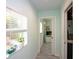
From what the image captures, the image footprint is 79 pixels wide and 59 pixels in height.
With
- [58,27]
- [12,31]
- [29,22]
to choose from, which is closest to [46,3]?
[29,22]

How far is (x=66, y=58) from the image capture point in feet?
9.26

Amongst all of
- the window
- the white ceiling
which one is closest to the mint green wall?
the white ceiling

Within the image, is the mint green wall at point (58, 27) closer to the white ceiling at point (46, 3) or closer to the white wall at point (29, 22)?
the white ceiling at point (46, 3)

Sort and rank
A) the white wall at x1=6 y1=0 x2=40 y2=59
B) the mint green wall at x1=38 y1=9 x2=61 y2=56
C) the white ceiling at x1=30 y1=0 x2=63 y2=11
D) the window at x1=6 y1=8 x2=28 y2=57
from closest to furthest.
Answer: the window at x1=6 y1=8 x2=28 y2=57
the white wall at x1=6 y1=0 x2=40 y2=59
the white ceiling at x1=30 y1=0 x2=63 y2=11
the mint green wall at x1=38 y1=9 x2=61 y2=56

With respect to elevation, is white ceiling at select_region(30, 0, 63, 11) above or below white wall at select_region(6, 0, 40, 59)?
above

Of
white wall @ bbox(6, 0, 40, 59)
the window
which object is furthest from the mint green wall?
the window

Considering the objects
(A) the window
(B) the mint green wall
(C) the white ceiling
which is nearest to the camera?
(A) the window

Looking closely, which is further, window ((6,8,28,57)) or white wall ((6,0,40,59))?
white wall ((6,0,40,59))

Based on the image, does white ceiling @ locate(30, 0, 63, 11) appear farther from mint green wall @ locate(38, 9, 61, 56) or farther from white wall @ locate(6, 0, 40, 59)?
mint green wall @ locate(38, 9, 61, 56)

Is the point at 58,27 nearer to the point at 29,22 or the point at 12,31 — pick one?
the point at 29,22
